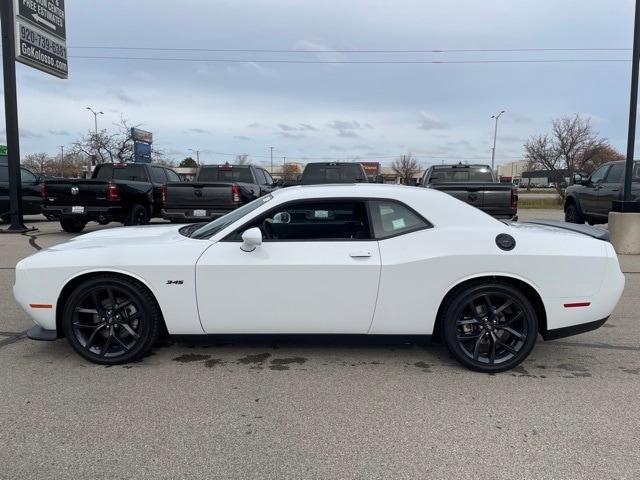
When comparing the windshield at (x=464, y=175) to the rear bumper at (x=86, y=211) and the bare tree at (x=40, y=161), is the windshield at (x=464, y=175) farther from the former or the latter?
the bare tree at (x=40, y=161)

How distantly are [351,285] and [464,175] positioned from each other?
9992 mm

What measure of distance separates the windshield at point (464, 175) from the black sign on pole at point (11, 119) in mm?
10708

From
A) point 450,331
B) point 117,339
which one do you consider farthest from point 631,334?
point 117,339

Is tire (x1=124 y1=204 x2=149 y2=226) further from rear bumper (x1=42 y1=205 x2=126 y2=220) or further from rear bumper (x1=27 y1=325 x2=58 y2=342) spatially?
rear bumper (x1=27 y1=325 x2=58 y2=342)

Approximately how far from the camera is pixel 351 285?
3.91 m

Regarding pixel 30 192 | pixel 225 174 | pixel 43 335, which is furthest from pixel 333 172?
pixel 43 335

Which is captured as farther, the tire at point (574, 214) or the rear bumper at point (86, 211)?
the tire at point (574, 214)

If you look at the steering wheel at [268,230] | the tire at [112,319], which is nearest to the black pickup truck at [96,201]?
the tire at [112,319]

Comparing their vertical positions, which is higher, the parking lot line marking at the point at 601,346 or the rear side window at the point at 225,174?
the rear side window at the point at 225,174

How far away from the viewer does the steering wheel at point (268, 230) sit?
429 cm

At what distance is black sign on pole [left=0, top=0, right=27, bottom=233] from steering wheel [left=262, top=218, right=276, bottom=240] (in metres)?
11.5

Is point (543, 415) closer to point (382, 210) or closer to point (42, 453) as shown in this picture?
point (382, 210)

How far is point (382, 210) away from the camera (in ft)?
13.6

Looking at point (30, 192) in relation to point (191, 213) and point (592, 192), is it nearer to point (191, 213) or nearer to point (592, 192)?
point (191, 213)
